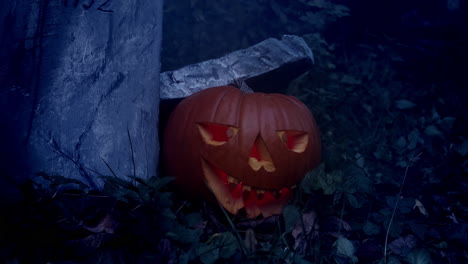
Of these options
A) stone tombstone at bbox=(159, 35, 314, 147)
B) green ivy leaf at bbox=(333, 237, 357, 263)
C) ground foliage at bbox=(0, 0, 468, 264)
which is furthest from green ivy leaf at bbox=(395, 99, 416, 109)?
green ivy leaf at bbox=(333, 237, 357, 263)

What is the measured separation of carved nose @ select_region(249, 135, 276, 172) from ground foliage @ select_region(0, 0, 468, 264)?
0.23m

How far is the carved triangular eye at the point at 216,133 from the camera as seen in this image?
1922mm

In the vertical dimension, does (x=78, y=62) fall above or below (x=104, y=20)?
below

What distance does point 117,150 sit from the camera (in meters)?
1.65

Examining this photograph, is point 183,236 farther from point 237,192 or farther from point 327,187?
point 327,187

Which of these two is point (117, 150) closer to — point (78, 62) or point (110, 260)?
point (78, 62)

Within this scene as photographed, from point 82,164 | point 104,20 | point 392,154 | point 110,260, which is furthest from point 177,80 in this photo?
point 392,154

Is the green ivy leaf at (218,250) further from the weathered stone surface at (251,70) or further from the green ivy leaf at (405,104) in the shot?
the green ivy leaf at (405,104)

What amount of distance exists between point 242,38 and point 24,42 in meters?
2.93

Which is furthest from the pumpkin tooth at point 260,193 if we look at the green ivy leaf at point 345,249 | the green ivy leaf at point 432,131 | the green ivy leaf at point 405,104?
the green ivy leaf at point 405,104

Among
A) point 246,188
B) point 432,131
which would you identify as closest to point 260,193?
point 246,188

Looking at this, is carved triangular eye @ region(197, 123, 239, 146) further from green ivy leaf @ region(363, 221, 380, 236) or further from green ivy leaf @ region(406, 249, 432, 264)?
green ivy leaf @ region(406, 249, 432, 264)

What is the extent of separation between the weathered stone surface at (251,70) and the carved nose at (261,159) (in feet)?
2.47

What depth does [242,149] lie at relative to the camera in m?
1.88
